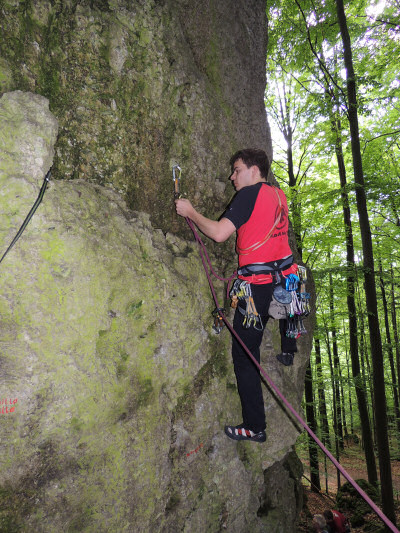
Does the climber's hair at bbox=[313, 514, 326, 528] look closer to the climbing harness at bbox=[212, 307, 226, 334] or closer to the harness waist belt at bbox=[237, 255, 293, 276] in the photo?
the climbing harness at bbox=[212, 307, 226, 334]

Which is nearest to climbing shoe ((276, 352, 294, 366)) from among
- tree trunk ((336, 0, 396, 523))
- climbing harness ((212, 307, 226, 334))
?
climbing harness ((212, 307, 226, 334))

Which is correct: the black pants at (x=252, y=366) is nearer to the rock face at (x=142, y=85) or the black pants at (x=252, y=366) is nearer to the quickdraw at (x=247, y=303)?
the quickdraw at (x=247, y=303)

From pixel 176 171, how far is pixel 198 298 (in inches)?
57.1

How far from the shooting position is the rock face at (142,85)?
270 cm

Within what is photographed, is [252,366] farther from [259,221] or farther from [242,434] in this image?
[259,221]

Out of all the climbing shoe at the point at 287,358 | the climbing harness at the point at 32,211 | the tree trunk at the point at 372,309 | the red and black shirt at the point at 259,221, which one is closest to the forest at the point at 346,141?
the tree trunk at the point at 372,309

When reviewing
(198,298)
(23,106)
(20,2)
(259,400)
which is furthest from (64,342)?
(20,2)

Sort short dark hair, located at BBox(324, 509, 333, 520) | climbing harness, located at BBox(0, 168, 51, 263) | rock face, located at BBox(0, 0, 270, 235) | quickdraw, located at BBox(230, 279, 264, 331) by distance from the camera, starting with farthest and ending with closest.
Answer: short dark hair, located at BBox(324, 509, 333, 520), quickdraw, located at BBox(230, 279, 264, 331), rock face, located at BBox(0, 0, 270, 235), climbing harness, located at BBox(0, 168, 51, 263)

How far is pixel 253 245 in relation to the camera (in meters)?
3.13

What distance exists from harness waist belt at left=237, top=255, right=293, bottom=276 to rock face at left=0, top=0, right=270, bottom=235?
100cm

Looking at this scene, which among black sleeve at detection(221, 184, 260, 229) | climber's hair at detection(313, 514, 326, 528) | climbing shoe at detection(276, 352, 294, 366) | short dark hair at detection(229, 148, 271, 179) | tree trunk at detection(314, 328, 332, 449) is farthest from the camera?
tree trunk at detection(314, 328, 332, 449)

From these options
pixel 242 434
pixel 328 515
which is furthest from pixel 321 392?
pixel 242 434

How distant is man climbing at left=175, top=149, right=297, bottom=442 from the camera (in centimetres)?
297

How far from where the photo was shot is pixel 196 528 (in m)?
3.14
